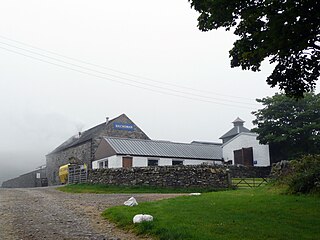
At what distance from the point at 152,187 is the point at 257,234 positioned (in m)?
16.0

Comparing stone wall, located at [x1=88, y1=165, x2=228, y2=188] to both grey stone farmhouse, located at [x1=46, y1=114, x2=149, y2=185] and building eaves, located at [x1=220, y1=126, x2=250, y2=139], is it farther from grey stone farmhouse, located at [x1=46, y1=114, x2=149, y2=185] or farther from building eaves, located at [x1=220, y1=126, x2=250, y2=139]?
building eaves, located at [x1=220, y1=126, x2=250, y2=139]

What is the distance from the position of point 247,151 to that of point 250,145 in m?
0.72

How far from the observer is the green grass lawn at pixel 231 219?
8.17 meters

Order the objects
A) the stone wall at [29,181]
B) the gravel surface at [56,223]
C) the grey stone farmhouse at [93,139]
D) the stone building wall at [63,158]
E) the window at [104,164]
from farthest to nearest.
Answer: the stone wall at [29,181]
the stone building wall at [63,158]
the grey stone farmhouse at [93,139]
the window at [104,164]
the gravel surface at [56,223]

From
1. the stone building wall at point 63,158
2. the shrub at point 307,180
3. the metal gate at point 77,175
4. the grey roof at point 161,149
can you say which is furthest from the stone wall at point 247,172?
the stone building wall at point 63,158

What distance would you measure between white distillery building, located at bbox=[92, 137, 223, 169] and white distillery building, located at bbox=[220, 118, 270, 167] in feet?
4.17

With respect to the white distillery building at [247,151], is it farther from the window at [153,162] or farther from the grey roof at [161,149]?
the window at [153,162]

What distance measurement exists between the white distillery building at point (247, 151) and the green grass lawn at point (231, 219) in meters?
25.1

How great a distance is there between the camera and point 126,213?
36.2 ft

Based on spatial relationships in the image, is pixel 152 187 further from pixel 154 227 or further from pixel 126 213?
pixel 154 227

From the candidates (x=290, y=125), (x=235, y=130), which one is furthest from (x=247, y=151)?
(x=235, y=130)

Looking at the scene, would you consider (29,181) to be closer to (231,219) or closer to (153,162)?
(153,162)

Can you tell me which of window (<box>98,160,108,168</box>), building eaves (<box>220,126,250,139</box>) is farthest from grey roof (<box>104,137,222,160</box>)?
building eaves (<box>220,126,250,139</box>)

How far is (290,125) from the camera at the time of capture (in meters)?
34.7
